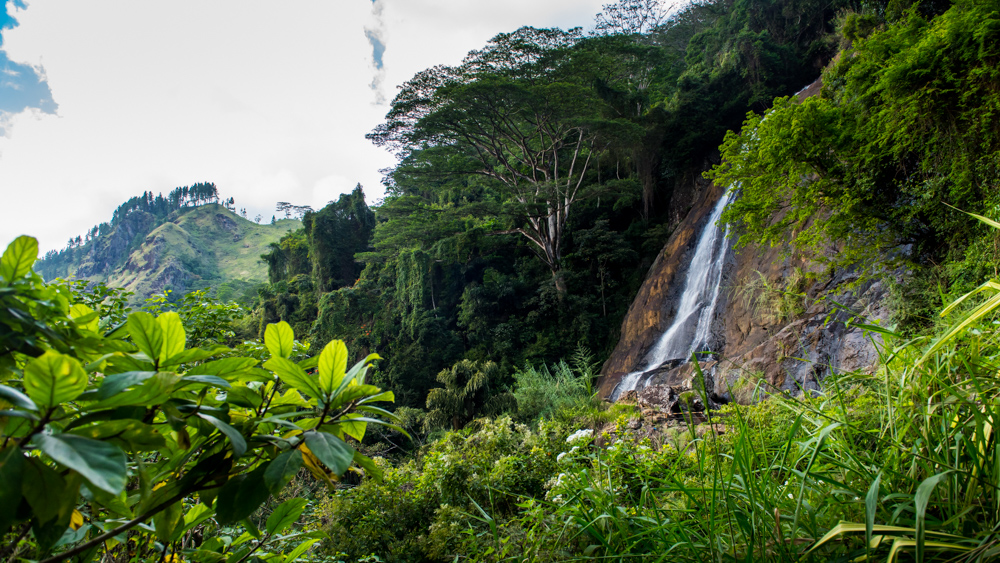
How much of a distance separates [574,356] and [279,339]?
11.4m

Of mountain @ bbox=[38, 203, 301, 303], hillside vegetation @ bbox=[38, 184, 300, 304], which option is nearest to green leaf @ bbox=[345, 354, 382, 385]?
hillside vegetation @ bbox=[38, 184, 300, 304]

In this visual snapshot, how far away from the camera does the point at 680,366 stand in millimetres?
8023

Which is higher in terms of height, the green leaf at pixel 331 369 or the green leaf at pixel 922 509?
the green leaf at pixel 331 369

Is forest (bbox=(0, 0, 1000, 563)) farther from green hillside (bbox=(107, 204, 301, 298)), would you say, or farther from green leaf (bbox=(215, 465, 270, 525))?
green hillside (bbox=(107, 204, 301, 298))

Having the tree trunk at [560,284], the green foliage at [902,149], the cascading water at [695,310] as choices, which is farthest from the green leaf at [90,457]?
the tree trunk at [560,284]

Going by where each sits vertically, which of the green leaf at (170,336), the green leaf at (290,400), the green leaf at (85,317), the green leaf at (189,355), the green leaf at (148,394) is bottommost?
the green leaf at (290,400)

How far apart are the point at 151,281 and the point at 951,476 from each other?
5523cm

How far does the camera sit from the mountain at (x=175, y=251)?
1774 inches

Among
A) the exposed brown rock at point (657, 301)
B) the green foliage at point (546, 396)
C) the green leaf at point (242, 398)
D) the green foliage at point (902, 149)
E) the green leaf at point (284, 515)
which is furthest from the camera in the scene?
the exposed brown rock at point (657, 301)

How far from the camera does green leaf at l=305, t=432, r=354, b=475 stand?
1.51 feet

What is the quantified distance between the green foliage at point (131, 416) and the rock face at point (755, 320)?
2.96 meters

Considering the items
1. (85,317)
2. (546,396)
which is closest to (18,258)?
(85,317)

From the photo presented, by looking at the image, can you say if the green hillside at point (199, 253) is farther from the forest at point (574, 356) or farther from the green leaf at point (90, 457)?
the green leaf at point (90, 457)

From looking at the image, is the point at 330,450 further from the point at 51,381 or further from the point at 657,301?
the point at 657,301
